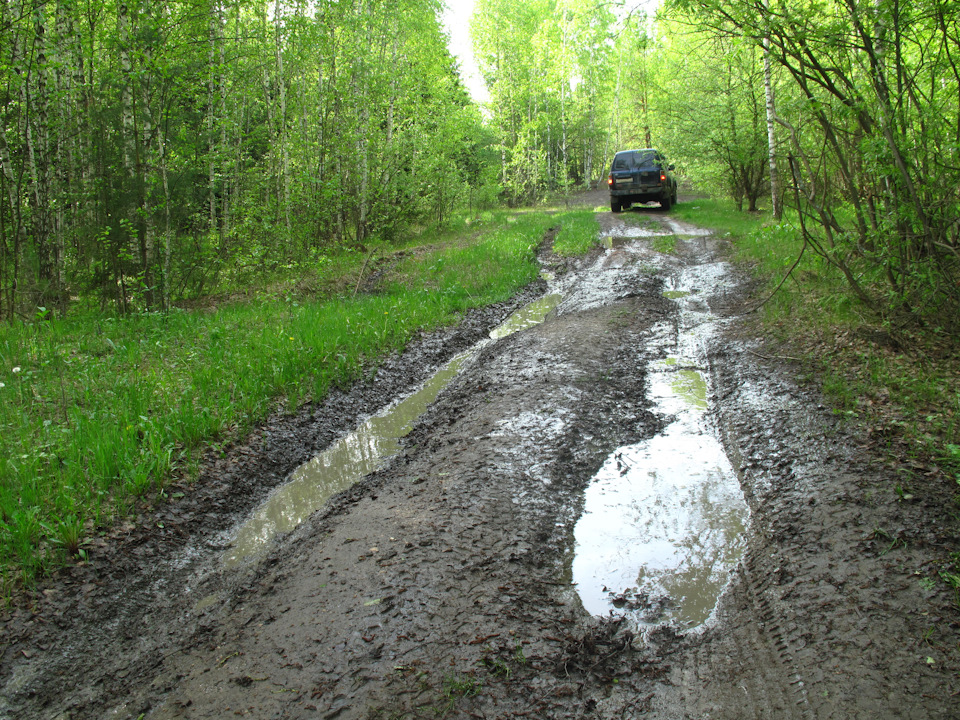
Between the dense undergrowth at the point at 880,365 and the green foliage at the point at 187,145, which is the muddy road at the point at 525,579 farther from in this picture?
the green foliage at the point at 187,145

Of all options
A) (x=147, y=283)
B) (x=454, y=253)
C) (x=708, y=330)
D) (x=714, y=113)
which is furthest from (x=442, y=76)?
(x=708, y=330)

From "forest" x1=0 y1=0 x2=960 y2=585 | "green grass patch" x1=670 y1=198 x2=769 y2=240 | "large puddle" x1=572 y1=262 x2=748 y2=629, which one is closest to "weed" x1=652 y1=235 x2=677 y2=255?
"green grass patch" x1=670 y1=198 x2=769 y2=240

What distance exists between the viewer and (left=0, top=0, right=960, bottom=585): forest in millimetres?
4957

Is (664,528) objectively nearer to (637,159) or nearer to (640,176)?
(640,176)

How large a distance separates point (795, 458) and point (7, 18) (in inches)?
431

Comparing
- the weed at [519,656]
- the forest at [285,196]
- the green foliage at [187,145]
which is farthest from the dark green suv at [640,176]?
the weed at [519,656]

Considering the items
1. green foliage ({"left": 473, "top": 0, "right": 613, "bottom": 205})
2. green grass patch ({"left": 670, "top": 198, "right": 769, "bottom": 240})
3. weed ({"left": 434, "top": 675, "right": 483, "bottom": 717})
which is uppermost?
green foliage ({"left": 473, "top": 0, "right": 613, "bottom": 205})

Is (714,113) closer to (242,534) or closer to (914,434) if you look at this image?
(914,434)

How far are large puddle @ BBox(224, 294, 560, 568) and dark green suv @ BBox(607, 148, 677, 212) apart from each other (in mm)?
16573

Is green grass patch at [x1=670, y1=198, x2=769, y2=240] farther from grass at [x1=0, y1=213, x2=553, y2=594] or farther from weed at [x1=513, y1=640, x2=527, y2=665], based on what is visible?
weed at [x1=513, y1=640, x2=527, y2=665]

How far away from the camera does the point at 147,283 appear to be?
9680 mm

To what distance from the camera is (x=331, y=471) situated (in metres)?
5.14

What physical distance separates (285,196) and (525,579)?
11.2 m

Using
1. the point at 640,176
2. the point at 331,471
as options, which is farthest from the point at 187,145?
the point at 640,176
